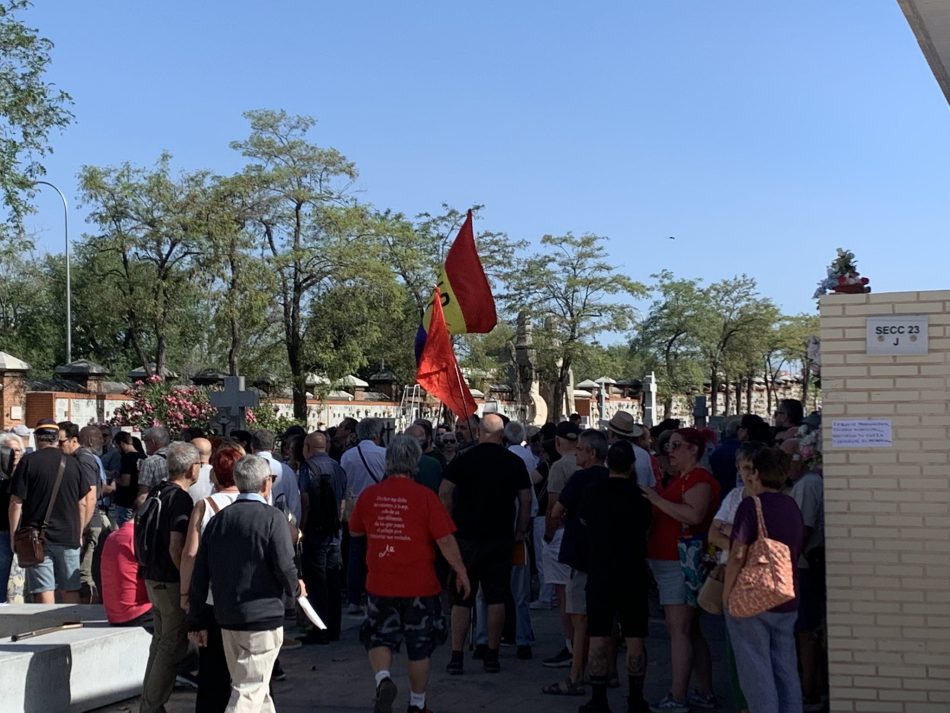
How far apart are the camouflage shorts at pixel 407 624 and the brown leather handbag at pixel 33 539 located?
13.4 feet

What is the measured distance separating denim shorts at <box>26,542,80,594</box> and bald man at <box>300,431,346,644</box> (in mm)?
2044

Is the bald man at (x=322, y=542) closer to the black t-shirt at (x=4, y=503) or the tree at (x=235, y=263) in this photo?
the black t-shirt at (x=4, y=503)

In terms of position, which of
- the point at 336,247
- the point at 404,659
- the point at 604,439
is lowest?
the point at 404,659

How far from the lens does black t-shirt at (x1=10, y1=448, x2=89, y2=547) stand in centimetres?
993

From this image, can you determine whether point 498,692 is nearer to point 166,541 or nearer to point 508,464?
point 508,464

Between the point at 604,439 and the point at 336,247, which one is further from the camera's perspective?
the point at 336,247

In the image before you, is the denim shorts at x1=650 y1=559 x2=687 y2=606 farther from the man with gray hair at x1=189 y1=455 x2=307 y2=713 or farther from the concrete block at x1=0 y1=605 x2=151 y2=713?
the concrete block at x1=0 y1=605 x2=151 y2=713

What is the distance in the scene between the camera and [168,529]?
684cm

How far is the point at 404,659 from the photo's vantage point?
31.0 ft

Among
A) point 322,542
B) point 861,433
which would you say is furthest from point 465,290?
point 861,433

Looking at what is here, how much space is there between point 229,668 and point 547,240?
42.5 meters

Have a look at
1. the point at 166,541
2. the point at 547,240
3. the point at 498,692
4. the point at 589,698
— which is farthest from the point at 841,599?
the point at 547,240

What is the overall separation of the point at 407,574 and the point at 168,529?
1.46m

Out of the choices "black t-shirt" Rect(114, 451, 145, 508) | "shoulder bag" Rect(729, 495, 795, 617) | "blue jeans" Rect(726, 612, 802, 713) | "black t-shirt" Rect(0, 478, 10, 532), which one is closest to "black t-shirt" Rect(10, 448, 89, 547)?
"black t-shirt" Rect(0, 478, 10, 532)
